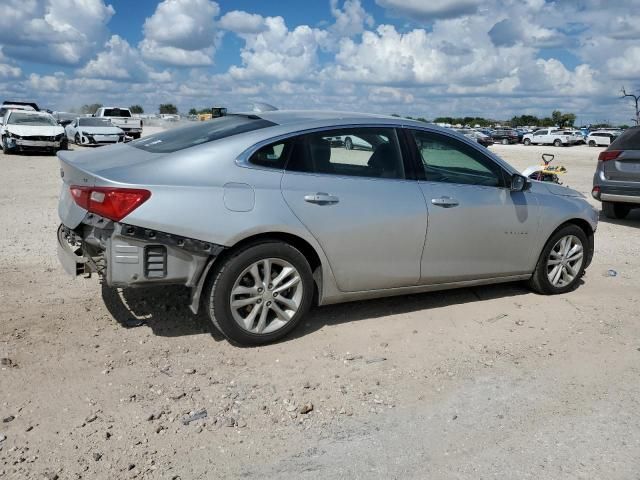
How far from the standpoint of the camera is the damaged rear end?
3.71 metres

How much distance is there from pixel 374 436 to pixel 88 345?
215 cm

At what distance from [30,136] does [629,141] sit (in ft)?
63.9

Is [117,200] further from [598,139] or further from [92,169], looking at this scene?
[598,139]

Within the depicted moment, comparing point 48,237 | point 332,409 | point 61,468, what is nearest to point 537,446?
point 332,409

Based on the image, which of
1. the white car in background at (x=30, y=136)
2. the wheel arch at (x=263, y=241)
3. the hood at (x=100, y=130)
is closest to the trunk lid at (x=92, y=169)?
the wheel arch at (x=263, y=241)

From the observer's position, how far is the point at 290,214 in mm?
4082

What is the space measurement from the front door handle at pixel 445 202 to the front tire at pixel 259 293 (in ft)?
3.92

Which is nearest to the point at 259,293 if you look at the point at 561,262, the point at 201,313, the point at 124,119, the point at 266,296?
the point at 266,296

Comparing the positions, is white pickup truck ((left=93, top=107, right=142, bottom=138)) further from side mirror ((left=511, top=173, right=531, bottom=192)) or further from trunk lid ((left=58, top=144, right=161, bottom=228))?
side mirror ((left=511, top=173, right=531, bottom=192))

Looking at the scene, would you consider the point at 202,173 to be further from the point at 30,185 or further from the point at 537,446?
the point at 30,185

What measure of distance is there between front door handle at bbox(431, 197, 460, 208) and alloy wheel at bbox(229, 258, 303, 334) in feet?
4.22

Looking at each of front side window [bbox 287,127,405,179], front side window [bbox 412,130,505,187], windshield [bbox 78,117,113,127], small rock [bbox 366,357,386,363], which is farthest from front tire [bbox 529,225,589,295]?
Result: windshield [bbox 78,117,113,127]

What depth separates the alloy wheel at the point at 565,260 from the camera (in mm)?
5625

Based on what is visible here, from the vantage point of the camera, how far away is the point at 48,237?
23.9 feet
